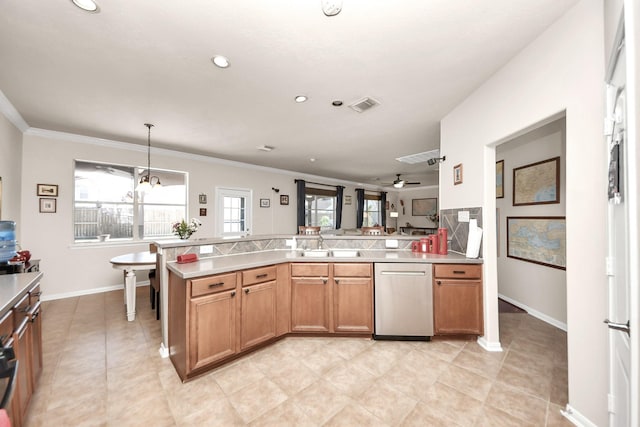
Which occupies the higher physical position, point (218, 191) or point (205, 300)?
point (218, 191)

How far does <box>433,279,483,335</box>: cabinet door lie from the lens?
7.84 feet

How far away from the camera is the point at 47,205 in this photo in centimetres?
365

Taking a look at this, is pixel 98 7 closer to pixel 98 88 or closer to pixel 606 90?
pixel 98 88

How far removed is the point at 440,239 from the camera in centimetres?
278

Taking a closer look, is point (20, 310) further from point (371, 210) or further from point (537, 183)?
point (371, 210)

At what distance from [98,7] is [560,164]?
4688 mm

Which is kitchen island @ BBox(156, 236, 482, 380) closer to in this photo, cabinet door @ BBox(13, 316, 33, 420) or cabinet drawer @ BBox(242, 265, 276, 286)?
cabinet drawer @ BBox(242, 265, 276, 286)

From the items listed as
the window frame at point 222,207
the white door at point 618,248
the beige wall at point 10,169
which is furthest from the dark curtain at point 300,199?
the white door at point 618,248

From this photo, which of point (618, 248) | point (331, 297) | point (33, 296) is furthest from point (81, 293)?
point (618, 248)

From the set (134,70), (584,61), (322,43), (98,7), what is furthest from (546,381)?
(134,70)

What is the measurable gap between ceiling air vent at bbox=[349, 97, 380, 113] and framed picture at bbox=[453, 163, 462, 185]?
1208 mm

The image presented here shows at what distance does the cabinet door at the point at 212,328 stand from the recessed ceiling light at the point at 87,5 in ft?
6.73

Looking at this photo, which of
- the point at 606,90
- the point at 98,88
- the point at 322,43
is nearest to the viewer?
the point at 606,90

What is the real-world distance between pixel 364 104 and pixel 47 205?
5007 mm
